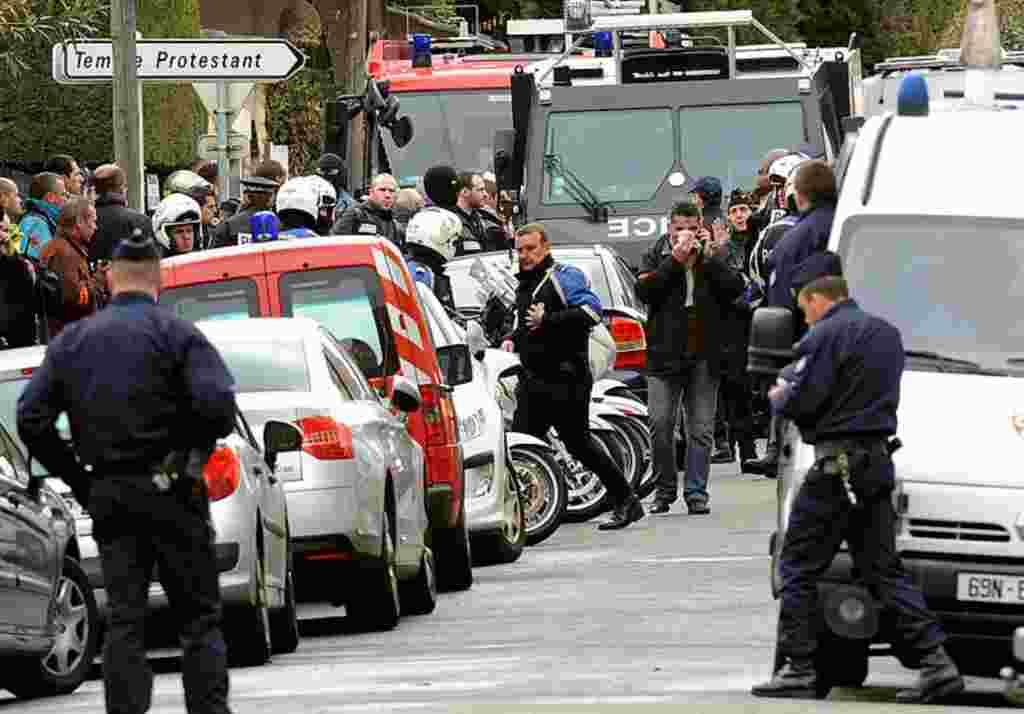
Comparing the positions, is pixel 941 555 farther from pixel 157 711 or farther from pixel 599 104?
pixel 599 104

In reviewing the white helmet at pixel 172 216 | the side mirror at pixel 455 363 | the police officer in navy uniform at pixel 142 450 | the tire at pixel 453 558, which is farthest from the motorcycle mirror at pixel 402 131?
the police officer in navy uniform at pixel 142 450

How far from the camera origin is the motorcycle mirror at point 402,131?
35.8 meters

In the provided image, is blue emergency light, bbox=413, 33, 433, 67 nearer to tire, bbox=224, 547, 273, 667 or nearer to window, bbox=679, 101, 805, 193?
window, bbox=679, 101, 805, 193

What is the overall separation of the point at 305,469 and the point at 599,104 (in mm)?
15530

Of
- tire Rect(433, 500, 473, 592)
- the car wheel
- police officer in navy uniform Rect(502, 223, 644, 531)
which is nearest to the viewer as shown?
the car wheel

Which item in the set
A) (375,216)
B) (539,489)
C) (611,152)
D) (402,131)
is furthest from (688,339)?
(402,131)

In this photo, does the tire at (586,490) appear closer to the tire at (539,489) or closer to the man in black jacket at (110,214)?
the tire at (539,489)

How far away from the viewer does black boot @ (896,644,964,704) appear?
12.8 meters

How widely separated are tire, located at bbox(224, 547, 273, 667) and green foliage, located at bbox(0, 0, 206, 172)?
23.8m

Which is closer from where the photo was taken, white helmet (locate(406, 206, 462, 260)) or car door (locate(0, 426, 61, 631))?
car door (locate(0, 426, 61, 631))

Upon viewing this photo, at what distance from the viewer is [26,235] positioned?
22391 millimetres

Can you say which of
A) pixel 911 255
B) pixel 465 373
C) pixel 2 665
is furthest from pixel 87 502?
pixel 465 373

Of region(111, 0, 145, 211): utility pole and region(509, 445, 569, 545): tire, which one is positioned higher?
region(111, 0, 145, 211): utility pole

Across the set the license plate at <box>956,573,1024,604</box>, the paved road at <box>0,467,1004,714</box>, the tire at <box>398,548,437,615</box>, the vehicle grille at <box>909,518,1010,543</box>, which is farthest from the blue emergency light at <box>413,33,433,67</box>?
the license plate at <box>956,573,1024,604</box>
